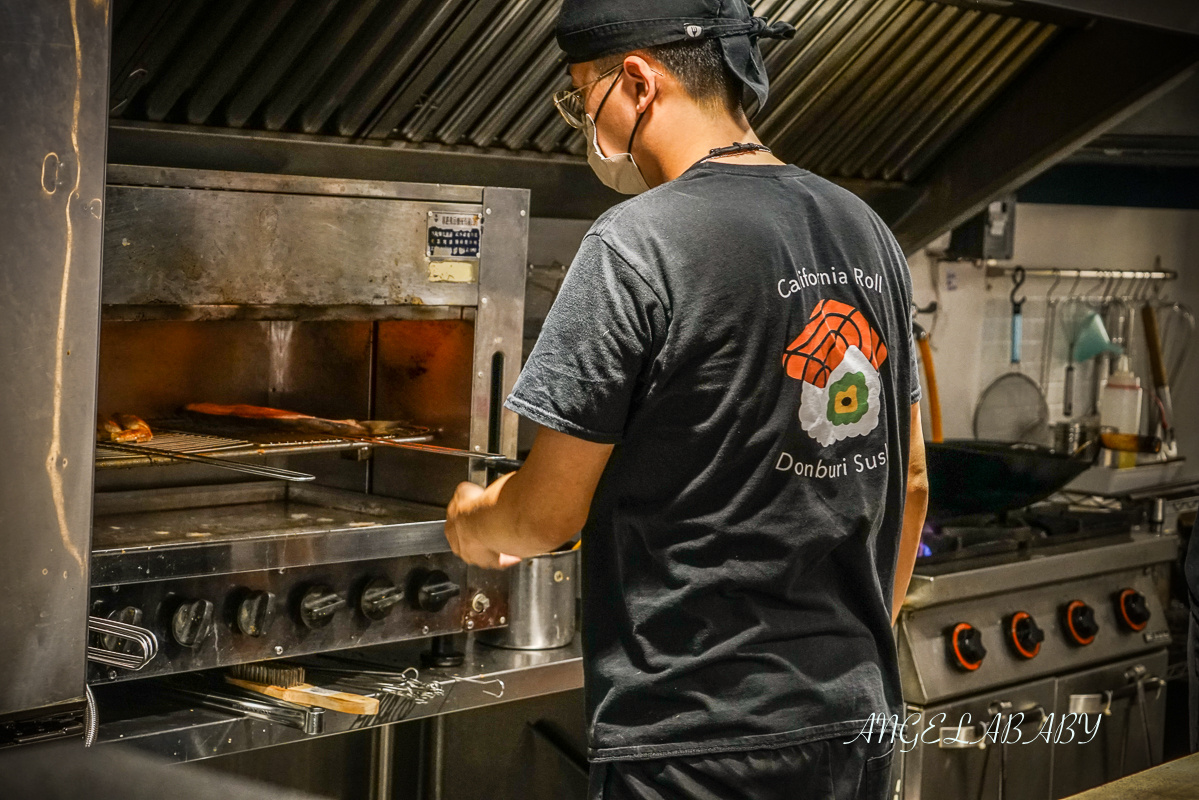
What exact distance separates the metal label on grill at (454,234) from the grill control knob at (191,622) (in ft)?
2.32

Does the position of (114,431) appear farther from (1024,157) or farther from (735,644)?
(1024,157)

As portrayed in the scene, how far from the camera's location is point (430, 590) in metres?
2.28

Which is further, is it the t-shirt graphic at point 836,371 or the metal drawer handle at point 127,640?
the metal drawer handle at point 127,640

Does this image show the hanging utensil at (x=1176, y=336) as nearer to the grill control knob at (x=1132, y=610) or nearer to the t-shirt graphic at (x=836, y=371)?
the grill control knob at (x=1132, y=610)

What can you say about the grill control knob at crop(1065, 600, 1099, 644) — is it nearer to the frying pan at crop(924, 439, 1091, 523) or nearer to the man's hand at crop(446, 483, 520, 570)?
the frying pan at crop(924, 439, 1091, 523)

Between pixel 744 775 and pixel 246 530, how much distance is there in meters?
1.14

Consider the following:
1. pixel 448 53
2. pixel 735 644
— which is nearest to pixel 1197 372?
pixel 448 53

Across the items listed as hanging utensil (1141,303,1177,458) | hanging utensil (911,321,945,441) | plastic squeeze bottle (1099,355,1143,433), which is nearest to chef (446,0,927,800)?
hanging utensil (911,321,945,441)

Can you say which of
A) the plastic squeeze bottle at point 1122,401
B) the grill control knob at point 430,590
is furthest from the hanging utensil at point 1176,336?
the grill control knob at point 430,590

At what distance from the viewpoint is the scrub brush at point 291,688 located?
82.8 inches

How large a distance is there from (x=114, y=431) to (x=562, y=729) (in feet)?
3.80

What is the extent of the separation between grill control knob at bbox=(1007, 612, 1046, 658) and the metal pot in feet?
3.80

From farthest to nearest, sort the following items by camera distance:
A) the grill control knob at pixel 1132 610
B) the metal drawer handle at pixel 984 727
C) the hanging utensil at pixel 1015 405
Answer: the hanging utensil at pixel 1015 405, the grill control knob at pixel 1132 610, the metal drawer handle at pixel 984 727

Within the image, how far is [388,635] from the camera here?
7.37 ft
